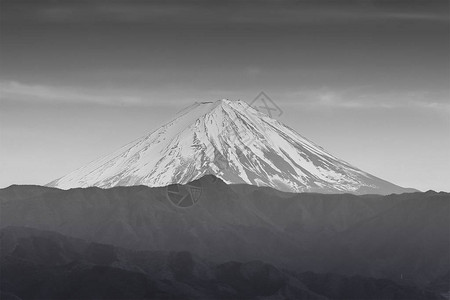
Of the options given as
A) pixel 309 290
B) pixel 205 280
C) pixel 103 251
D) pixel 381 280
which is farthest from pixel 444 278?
pixel 103 251

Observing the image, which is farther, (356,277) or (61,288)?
(356,277)

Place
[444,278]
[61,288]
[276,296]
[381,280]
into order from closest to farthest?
[61,288] → [276,296] → [381,280] → [444,278]

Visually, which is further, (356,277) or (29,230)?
(29,230)

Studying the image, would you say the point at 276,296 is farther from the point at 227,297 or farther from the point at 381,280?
the point at 381,280

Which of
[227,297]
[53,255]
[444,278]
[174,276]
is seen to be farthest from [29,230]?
[444,278]

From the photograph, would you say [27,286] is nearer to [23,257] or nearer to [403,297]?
[23,257]

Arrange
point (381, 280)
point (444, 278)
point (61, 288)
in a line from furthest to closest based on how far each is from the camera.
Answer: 1. point (444, 278)
2. point (381, 280)
3. point (61, 288)

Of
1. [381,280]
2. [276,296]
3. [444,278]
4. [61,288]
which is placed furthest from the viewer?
[444,278]

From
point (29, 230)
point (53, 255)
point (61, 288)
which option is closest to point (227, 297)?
point (61, 288)
